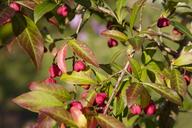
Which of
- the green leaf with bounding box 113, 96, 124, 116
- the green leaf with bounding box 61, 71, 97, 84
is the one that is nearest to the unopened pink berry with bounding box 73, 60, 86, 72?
the green leaf with bounding box 61, 71, 97, 84

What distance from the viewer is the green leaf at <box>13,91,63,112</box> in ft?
3.77

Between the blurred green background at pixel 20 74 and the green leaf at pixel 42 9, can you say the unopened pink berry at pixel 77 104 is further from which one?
the blurred green background at pixel 20 74

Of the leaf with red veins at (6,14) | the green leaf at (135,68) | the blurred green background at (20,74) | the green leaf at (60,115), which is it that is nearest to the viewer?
the green leaf at (60,115)

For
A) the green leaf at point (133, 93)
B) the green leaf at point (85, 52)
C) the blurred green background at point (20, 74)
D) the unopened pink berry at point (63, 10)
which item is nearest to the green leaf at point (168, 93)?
the green leaf at point (133, 93)

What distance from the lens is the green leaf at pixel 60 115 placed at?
104 centimetres

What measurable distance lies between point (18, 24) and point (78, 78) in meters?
0.21

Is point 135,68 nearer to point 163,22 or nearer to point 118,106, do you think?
point 118,106

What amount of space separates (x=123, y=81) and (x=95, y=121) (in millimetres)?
201

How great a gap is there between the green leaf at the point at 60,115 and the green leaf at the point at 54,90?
0.48ft

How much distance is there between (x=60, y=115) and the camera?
1062 millimetres

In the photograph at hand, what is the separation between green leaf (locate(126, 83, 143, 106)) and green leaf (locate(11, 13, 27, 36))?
279mm

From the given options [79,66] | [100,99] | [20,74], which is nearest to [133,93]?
[100,99]

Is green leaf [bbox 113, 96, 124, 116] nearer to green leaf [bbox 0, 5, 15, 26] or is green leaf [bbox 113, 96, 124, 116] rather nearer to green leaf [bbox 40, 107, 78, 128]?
green leaf [bbox 40, 107, 78, 128]

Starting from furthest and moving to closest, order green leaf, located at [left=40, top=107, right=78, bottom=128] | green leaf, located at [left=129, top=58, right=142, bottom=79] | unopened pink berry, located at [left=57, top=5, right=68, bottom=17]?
unopened pink berry, located at [left=57, top=5, right=68, bottom=17], green leaf, located at [left=129, top=58, right=142, bottom=79], green leaf, located at [left=40, top=107, right=78, bottom=128]
